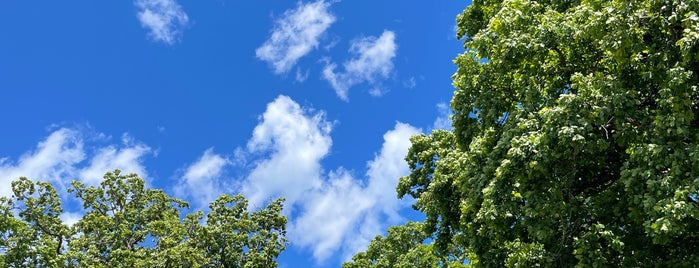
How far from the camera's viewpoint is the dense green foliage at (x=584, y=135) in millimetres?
8883

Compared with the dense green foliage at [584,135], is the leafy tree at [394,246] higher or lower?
higher

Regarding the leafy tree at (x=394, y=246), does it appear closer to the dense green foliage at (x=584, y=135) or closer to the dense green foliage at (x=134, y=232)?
the dense green foliage at (x=134, y=232)

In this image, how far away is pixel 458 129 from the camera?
1390cm

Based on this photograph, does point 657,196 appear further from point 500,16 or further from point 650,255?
point 500,16

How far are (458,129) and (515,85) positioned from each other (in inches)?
76.5

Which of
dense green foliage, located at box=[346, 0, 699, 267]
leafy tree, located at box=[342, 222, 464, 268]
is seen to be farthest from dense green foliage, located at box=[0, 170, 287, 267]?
dense green foliage, located at box=[346, 0, 699, 267]

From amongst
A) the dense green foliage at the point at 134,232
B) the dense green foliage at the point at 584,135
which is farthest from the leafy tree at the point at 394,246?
the dense green foliage at the point at 584,135

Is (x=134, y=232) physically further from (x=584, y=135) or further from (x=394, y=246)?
(x=584, y=135)

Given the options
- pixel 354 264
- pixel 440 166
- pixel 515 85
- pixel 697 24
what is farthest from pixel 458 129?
pixel 354 264

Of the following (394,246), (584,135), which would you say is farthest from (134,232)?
(584,135)

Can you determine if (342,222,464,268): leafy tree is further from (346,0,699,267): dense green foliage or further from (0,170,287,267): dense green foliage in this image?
(346,0,699,267): dense green foliage

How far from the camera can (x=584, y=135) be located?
966cm

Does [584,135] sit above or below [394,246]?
below

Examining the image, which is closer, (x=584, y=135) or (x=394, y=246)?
(x=584, y=135)
